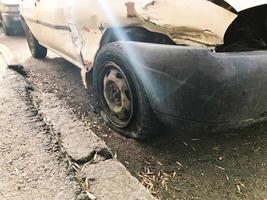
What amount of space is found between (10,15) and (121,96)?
292 inches

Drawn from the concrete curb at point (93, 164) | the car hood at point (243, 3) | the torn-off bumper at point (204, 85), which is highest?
the car hood at point (243, 3)

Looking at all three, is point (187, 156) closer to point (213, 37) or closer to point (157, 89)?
point (157, 89)

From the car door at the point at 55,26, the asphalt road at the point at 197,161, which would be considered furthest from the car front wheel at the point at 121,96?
the car door at the point at 55,26

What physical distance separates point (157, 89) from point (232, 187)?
860 mm

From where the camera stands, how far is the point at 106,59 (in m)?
3.07

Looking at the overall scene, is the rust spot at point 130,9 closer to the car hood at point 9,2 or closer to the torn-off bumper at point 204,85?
the torn-off bumper at point 204,85

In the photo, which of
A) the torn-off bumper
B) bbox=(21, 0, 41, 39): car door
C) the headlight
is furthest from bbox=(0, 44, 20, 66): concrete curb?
the torn-off bumper

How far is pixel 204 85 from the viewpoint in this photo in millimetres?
2252

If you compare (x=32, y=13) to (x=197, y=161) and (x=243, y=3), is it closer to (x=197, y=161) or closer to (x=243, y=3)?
(x=197, y=161)

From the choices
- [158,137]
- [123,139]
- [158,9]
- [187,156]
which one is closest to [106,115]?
[123,139]

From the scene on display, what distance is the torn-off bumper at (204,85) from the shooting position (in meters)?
2.21

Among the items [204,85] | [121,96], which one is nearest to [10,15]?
[121,96]

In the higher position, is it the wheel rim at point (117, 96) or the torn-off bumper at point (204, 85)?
the torn-off bumper at point (204, 85)

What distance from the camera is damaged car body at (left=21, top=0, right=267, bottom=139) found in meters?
2.23
